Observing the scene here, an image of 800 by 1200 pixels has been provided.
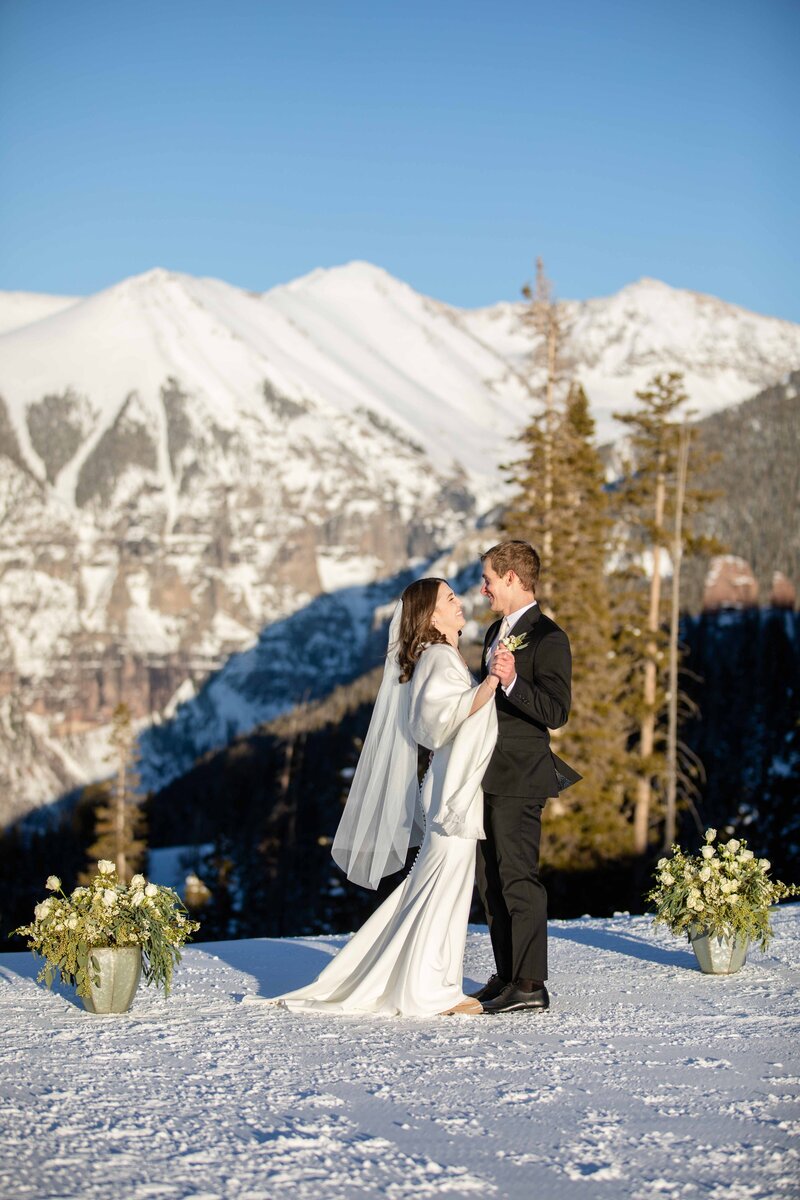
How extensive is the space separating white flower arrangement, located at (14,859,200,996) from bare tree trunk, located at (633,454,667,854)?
27254mm

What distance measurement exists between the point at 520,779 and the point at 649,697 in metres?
28.3

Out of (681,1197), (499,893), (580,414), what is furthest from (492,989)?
(580,414)

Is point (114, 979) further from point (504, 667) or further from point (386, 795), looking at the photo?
point (504, 667)

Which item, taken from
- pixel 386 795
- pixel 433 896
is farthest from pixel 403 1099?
pixel 386 795

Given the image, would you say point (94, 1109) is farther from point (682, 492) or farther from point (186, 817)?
point (186, 817)

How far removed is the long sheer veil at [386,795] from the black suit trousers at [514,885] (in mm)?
449

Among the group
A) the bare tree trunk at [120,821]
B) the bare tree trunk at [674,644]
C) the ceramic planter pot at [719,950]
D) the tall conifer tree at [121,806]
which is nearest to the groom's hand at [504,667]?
the ceramic planter pot at [719,950]

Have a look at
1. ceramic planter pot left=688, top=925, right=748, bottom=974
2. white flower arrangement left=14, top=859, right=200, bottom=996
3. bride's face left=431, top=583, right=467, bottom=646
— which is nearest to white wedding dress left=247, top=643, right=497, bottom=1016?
bride's face left=431, top=583, right=467, bottom=646

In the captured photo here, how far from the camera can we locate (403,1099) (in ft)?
17.5

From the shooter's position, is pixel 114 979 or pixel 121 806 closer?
pixel 114 979

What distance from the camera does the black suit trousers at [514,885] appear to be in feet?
23.8

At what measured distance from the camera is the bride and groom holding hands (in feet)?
23.4

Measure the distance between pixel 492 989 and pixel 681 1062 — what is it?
1555 millimetres

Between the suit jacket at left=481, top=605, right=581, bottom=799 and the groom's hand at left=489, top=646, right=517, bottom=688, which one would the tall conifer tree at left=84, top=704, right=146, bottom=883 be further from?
→ the groom's hand at left=489, top=646, right=517, bottom=688
